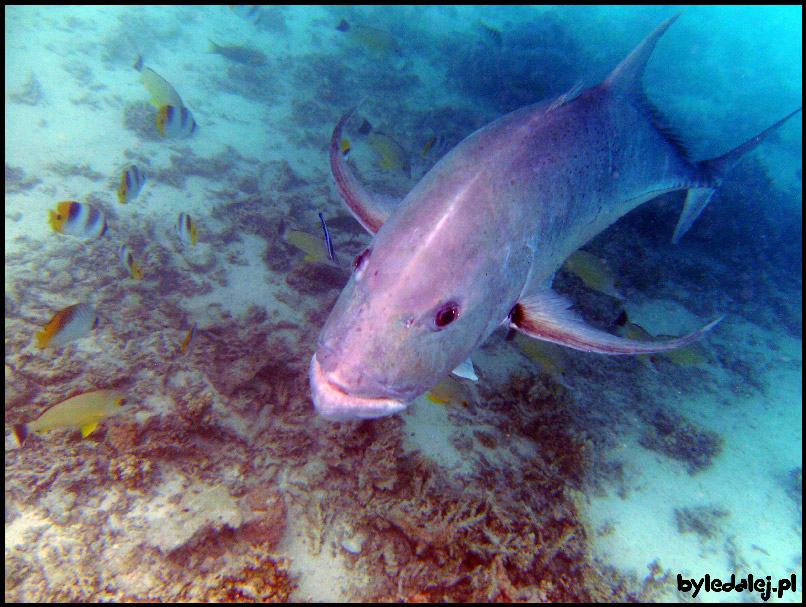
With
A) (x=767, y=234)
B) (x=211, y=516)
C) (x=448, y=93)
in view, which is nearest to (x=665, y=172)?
(x=211, y=516)

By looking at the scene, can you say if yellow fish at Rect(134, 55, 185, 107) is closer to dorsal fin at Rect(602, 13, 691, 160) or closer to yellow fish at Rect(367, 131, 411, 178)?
yellow fish at Rect(367, 131, 411, 178)

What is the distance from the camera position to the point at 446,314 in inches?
66.1

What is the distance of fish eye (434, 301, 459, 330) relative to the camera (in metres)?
1.65

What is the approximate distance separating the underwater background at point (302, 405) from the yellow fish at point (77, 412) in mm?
15

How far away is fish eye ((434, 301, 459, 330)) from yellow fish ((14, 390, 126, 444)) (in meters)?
2.72

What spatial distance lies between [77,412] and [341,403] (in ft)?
7.92

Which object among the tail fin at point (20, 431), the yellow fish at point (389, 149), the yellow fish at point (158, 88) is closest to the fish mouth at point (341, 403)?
the tail fin at point (20, 431)

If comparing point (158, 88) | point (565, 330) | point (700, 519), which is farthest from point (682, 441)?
point (158, 88)

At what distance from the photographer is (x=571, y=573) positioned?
2736 mm

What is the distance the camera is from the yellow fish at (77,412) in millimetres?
2486

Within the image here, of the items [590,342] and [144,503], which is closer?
[590,342]

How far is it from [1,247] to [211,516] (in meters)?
5.22

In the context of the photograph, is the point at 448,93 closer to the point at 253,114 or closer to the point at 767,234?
the point at 253,114

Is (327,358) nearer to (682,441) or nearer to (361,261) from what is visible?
(361,261)
